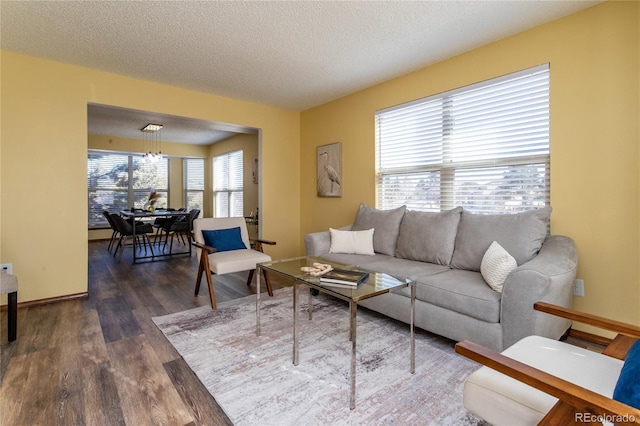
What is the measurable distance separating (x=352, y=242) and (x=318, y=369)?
5.17ft

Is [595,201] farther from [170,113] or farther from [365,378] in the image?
[170,113]

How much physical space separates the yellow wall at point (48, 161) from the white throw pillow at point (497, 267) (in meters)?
3.95

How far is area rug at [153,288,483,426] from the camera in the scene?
1.56m

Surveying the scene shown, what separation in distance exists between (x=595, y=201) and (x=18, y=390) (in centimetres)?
395

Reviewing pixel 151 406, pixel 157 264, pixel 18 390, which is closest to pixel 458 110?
pixel 151 406

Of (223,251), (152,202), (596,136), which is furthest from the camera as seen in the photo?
(152,202)

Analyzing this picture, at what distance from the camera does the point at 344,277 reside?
199 centimetres

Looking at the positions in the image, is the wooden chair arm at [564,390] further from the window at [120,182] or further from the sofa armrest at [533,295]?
the window at [120,182]

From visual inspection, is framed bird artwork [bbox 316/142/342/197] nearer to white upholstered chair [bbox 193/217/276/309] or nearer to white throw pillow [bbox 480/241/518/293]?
white upholstered chair [bbox 193/217/276/309]

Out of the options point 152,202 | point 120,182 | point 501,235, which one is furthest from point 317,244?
point 120,182

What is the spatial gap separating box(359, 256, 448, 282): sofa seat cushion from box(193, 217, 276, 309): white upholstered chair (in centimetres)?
113

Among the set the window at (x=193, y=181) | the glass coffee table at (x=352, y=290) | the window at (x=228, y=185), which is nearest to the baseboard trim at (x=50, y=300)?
the glass coffee table at (x=352, y=290)

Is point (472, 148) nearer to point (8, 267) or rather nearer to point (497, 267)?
point (497, 267)

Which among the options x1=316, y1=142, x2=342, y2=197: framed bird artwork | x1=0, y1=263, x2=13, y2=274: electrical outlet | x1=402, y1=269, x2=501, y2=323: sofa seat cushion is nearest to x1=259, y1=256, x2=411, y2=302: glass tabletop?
x1=402, y1=269, x2=501, y2=323: sofa seat cushion
